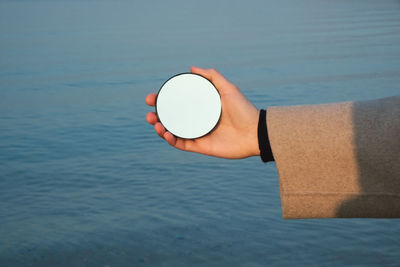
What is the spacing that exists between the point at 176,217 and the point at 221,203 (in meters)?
0.40

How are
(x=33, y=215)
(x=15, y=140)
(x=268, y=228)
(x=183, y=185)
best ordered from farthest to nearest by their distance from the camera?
(x=15, y=140)
(x=183, y=185)
(x=33, y=215)
(x=268, y=228)

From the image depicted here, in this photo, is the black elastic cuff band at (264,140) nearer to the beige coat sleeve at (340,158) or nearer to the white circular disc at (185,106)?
the beige coat sleeve at (340,158)

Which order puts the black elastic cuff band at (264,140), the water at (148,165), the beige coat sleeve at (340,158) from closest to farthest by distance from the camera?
1. the beige coat sleeve at (340,158)
2. the black elastic cuff band at (264,140)
3. the water at (148,165)

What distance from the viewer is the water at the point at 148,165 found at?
14.1 feet

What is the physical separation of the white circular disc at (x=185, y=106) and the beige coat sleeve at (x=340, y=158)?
13.3 inches

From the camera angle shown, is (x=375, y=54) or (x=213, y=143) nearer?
(x=213, y=143)

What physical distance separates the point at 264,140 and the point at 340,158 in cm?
32

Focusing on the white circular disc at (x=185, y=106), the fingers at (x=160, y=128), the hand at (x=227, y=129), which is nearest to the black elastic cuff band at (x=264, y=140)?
the hand at (x=227, y=129)

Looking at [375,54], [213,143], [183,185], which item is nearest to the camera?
[213,143]

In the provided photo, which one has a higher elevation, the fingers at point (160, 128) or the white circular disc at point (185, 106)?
the white circular disc at point (185, 106)

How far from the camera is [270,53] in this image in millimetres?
12047

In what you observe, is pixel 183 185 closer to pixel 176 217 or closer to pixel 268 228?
pixel 176 217

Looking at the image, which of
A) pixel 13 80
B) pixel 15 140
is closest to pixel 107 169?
pixel 15 140

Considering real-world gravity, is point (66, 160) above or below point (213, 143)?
below
